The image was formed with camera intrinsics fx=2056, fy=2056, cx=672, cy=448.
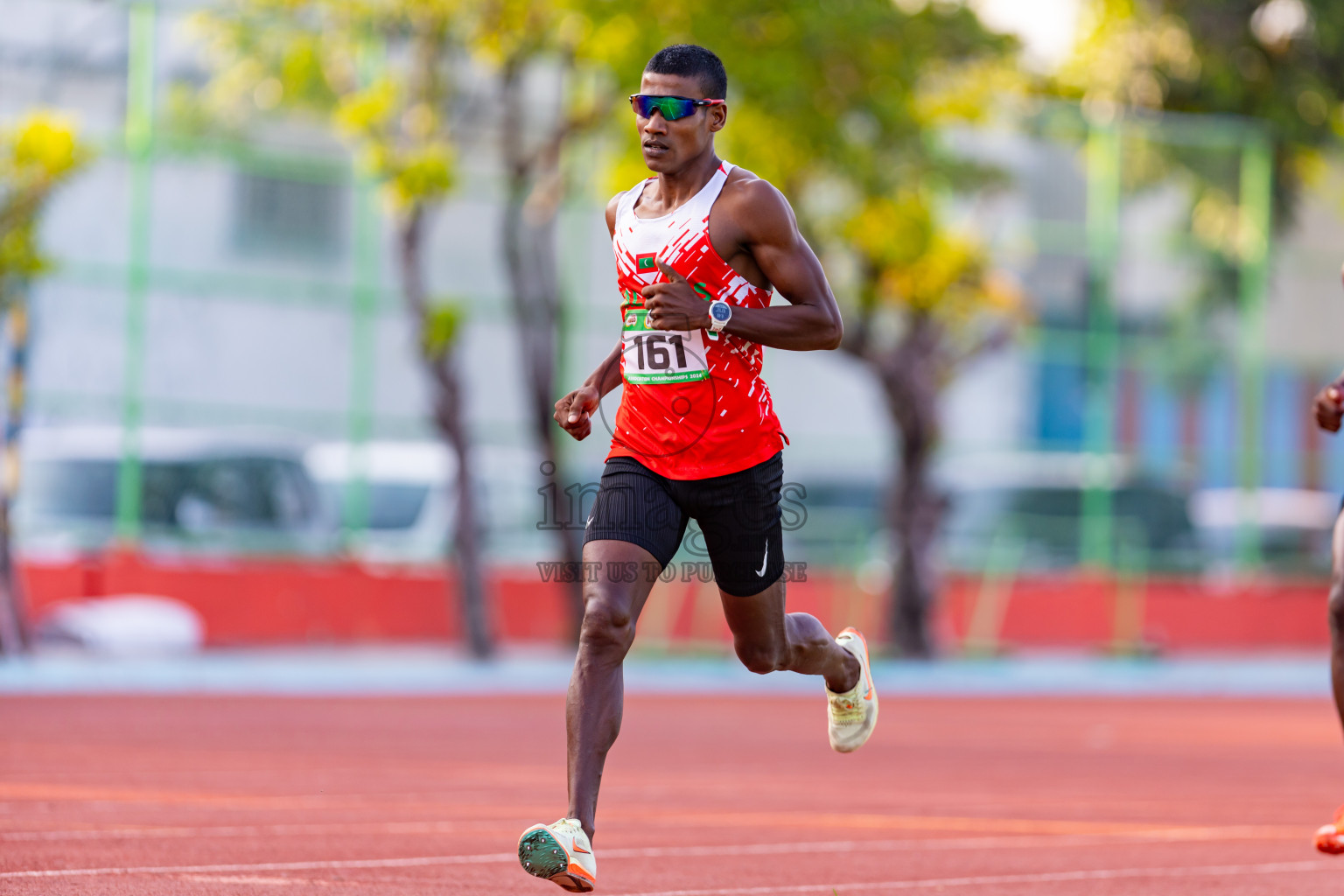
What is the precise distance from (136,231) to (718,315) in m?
15.3

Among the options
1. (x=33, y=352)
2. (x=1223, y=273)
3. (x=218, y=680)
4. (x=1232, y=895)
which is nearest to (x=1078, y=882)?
(x=1232, y=895)

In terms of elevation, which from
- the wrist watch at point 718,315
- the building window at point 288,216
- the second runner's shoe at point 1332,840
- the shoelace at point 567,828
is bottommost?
the second runner's shoe at point 1332,840

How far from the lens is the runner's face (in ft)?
18.5

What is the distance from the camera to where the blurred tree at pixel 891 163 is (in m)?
18.8

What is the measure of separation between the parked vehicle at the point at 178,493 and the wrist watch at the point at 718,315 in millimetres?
13903

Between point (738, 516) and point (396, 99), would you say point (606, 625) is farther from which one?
point (396, 99)

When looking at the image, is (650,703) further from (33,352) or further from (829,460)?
(829,460)

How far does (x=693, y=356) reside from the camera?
566cm

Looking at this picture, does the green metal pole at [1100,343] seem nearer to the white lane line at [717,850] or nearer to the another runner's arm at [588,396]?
the white lane line at [717,850]

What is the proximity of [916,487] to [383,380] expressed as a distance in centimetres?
573

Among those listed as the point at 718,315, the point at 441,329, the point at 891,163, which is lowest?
the point at 441,329

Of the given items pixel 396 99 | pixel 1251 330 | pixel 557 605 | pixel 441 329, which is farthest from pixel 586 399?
pixel 1251 330

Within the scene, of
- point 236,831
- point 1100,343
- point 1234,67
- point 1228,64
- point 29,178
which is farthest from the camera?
point 1234,67

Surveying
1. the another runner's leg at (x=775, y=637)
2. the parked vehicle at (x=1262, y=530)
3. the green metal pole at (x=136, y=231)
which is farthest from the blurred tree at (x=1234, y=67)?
the another runner's leg at (x=775, y=637)
